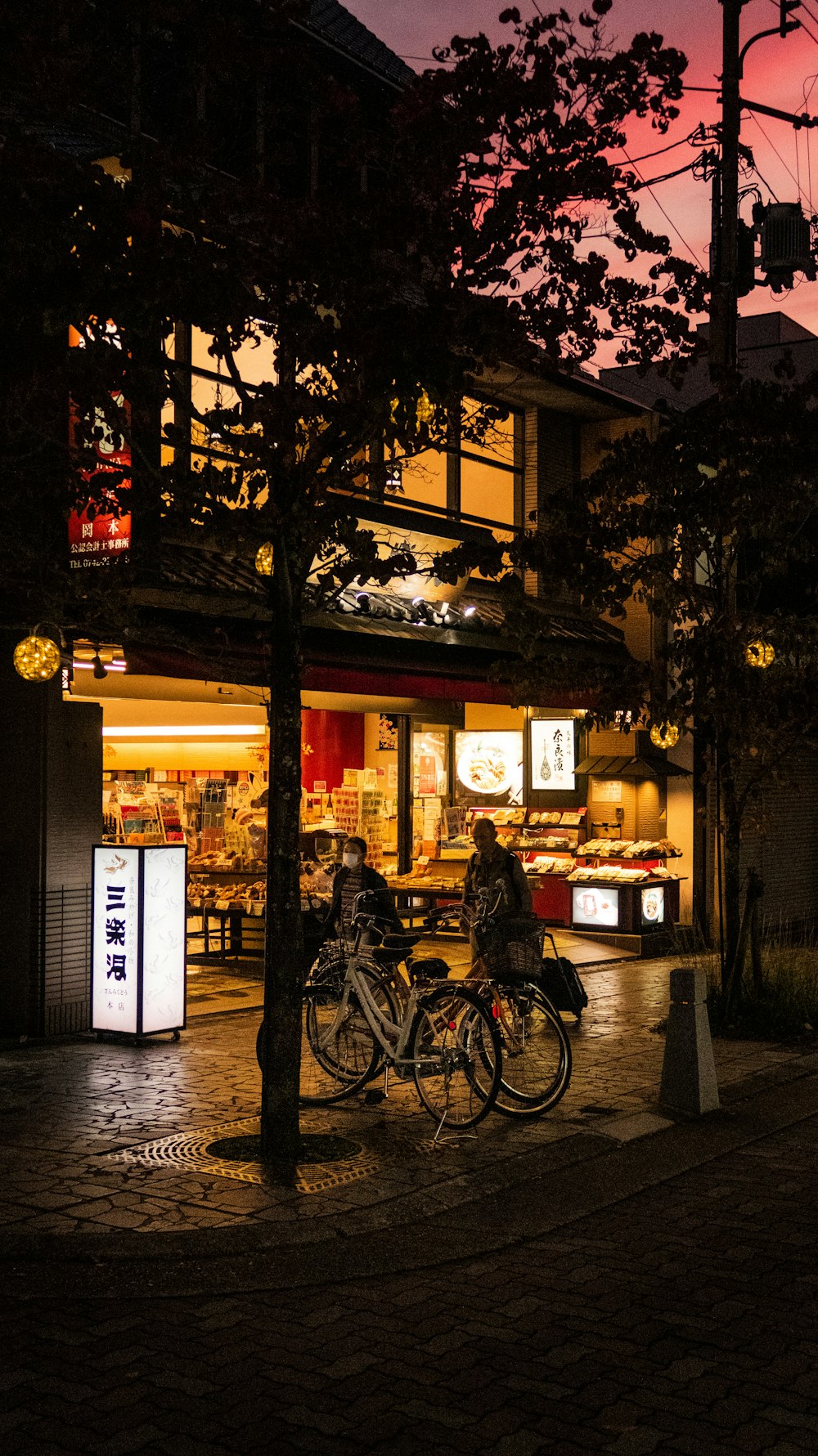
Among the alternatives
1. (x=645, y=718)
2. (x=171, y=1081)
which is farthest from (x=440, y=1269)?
(x=645, y=718)

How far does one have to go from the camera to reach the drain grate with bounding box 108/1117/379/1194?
7.75 m

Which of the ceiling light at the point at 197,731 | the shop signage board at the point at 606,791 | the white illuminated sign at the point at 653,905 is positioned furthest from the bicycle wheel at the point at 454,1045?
the shop signage board at the point at 606,791

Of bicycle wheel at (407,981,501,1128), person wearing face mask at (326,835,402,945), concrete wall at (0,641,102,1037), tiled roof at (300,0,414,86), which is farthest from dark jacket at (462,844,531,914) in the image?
tiled roof at (300,0,414,86)

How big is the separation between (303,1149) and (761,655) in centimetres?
768

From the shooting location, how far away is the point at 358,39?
59.2 feet

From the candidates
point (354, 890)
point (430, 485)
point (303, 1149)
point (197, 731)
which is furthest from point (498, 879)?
point (430, 485)

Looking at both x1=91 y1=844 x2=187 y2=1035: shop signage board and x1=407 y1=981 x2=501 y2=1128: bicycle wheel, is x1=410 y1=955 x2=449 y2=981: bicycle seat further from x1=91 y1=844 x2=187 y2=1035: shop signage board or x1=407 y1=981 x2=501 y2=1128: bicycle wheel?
x1=91 y1=844 x2=187 y2=1035: shop signage board

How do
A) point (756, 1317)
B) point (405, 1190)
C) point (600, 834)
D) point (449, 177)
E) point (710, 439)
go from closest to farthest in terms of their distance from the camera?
point (756, 1317) → point (405, 1190) → point (449, 177) → point (710, 439) → point (600, 834)

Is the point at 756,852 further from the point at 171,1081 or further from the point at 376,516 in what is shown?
the point at 171,1081

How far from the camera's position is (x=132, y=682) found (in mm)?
14789

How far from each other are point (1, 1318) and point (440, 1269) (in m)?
1.95

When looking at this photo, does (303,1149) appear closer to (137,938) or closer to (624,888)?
(137,938)

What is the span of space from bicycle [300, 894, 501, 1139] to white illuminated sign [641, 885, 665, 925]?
916 cm

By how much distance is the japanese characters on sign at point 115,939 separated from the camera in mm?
11672
